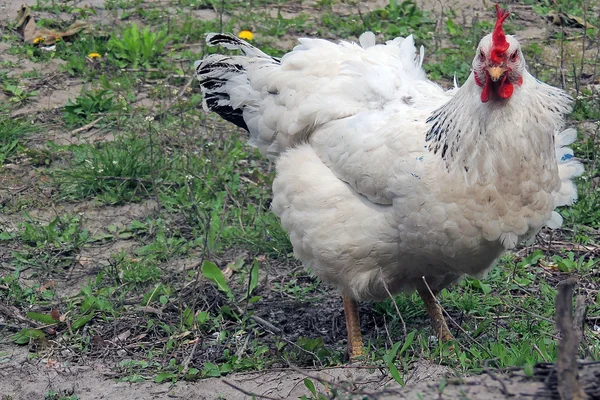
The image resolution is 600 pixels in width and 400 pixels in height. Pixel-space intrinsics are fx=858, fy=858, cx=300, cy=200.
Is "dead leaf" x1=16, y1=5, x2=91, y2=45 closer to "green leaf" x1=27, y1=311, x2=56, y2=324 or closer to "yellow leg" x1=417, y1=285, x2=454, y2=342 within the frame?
"green leaf" x1=27, y1=311, x2=56, y2=324

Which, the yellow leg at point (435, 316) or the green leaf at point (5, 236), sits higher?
the yellow leg at point (435, 316)

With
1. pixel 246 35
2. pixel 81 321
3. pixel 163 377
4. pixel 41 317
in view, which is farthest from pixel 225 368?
pixel 246 35

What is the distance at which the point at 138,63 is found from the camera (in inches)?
287

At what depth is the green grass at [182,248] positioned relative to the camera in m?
4.42

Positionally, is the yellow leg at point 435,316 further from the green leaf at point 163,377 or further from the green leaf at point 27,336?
the green leaf at point 27,336

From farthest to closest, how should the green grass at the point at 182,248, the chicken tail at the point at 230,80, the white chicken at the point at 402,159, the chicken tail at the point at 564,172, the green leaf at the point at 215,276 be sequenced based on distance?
the chicken tail at the point at 230,80 → the green leaf at the point at 215,276 → the green grass at the point at 182,248 → the chicken tail at the point at 564,172 → the white chicken at the point at 402,159

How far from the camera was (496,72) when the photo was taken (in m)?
3.54

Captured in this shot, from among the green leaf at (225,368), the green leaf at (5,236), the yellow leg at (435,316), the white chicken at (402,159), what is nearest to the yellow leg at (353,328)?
the white chicken at (402,159)

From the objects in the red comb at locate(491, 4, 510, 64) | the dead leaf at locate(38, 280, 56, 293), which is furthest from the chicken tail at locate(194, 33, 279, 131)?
the red comb at locate(491, 4, 510, 64)

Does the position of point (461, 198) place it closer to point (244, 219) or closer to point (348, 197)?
point (348, 197)

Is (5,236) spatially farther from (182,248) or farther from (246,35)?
(246,35)

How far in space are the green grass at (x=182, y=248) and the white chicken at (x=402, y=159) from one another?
1.22ft

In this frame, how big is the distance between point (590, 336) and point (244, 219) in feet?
7.70

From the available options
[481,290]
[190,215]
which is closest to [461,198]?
[481,290]
